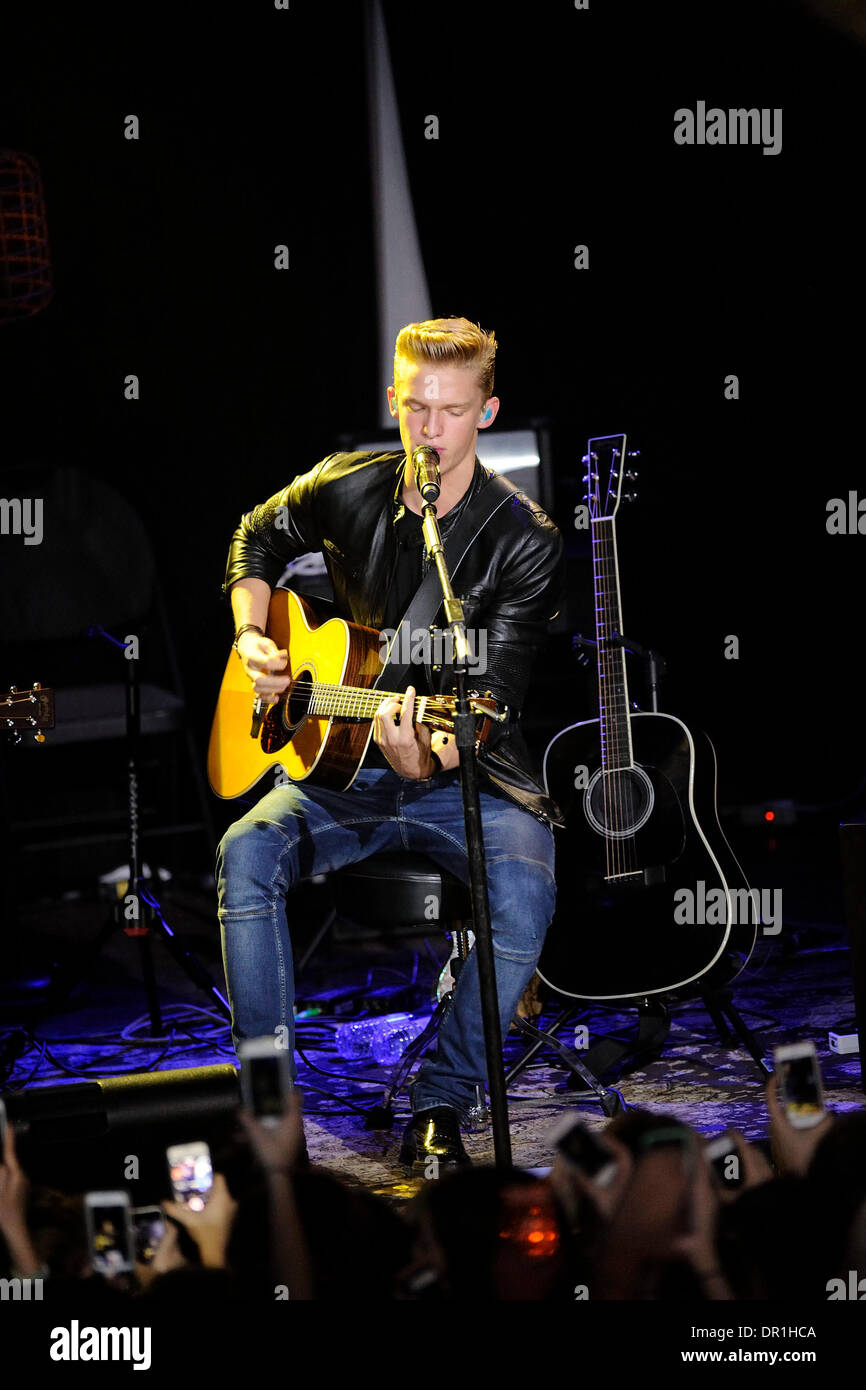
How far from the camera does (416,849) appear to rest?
3477mm

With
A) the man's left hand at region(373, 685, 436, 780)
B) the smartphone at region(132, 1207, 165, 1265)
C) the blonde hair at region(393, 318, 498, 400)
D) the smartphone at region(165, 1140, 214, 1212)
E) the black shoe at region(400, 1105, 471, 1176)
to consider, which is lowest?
the black shoe at region(400, 1105, 471, 1176)

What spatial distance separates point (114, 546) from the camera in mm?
6383

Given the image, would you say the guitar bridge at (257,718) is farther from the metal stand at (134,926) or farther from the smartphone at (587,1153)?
the smartphone at (587,1153)

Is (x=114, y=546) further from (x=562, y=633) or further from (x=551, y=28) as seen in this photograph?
(x=551, y=28)

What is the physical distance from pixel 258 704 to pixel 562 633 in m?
2.79

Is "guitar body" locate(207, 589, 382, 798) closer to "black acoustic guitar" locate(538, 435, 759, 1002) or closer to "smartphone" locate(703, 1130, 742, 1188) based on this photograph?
"black acoustic guitar" locate(538, 435, 759, 1002)

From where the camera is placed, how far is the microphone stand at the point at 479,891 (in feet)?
8.01

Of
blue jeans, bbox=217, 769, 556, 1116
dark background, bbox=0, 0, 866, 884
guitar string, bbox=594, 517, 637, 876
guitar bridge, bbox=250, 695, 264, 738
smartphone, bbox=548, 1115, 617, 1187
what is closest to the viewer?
smartphone, bbox=548, 1115, 617, 1187

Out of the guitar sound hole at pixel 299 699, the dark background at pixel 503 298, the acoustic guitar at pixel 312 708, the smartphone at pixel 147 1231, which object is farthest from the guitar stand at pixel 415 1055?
→ the dark background at pixel 503 298

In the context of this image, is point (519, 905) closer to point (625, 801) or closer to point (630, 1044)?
point (625, 801)

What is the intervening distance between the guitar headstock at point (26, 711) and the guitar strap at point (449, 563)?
889mm

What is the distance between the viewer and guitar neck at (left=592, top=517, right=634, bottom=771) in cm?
378

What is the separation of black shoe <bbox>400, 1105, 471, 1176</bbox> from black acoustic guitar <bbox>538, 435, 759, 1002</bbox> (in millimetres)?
634

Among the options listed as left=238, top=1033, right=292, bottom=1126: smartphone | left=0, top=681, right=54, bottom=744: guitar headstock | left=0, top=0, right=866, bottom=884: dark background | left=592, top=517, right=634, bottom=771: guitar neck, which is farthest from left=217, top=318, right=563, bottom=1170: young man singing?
left=0, top=0, right=866, bottom=884: dark background
